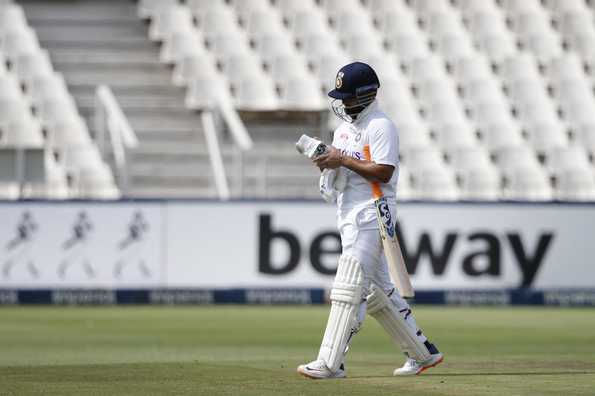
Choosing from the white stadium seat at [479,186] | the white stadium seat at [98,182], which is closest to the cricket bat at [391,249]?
the white stadium seat at [98,182]

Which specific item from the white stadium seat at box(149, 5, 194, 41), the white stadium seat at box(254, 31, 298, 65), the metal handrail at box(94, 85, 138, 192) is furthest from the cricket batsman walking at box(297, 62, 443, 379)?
the white stadium seat at box(149, 5, 194, 41)

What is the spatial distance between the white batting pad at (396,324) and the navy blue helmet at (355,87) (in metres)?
1.09

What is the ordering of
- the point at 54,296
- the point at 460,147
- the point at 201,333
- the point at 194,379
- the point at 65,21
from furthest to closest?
the point at 65,21 < the point at 460,147 < the point at 54,296 < the point at 201,333 < the point at 194,379

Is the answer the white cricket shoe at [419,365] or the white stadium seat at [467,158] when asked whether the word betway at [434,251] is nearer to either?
the white stadium seat at [467,158]

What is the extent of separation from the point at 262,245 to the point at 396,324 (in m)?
11.6

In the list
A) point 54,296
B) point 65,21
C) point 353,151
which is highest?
point 65,21

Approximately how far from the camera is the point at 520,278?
2006 centimetres

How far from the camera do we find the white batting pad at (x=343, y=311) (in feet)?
25.8

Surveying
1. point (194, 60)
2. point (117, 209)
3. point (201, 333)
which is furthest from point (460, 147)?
point (201, 333)

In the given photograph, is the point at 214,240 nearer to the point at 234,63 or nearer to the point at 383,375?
the point at 234,63

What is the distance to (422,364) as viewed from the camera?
8266mm

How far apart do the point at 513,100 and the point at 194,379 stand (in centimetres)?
1924

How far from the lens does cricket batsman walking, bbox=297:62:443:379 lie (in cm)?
789

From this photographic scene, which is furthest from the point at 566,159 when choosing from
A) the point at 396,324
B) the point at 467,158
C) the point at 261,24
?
the point at 396,324
